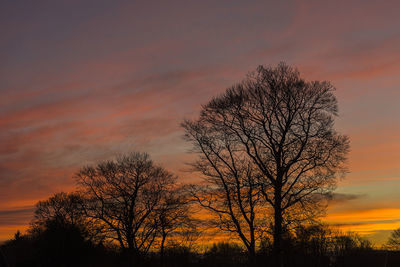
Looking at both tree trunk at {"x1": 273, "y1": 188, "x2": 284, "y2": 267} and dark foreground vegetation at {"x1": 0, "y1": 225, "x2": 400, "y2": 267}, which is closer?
tree trunk at {"x1": 273, "y1": 188, "x2": 284, "y2": 267}

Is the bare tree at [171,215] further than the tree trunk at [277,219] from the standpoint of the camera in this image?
Yes

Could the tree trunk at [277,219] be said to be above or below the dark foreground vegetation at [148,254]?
above

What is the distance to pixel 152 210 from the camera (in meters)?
Answer: 43.4

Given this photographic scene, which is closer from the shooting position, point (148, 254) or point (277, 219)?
point (277, 219)

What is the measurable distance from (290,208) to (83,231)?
1158 inches

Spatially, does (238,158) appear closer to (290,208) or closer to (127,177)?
(290,208)

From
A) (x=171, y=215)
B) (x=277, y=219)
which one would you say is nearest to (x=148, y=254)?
(x=171, y=215)

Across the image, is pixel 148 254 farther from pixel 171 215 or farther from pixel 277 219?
pixel 277 219

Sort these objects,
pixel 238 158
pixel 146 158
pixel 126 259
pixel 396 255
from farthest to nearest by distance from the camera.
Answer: pixel 146 158 → pixel 126 259 → pixel 396 255 → pixel 238 158

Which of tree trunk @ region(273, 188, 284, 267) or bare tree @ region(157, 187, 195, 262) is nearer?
tree trunk @ region(273, 188, 284, 267)

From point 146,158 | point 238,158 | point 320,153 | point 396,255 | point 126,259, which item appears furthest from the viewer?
point 146,158

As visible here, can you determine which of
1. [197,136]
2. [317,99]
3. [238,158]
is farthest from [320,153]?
[197,136]

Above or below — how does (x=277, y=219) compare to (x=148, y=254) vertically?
above

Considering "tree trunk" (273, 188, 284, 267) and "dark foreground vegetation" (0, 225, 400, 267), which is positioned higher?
"tree trunk" (273, 188, 284, 267)
